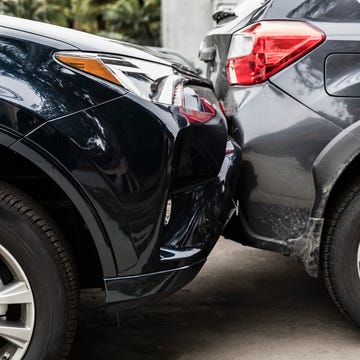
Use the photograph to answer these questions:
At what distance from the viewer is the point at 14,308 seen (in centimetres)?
256

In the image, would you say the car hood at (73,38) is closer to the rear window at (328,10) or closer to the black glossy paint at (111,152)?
the black glossy paint at (111,152)

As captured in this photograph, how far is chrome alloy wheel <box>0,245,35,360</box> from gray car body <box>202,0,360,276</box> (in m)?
1.06

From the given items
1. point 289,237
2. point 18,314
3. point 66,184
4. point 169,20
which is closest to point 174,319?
point 289,237

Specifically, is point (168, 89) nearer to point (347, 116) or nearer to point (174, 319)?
point (347, 116)

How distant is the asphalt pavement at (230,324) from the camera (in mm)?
3100

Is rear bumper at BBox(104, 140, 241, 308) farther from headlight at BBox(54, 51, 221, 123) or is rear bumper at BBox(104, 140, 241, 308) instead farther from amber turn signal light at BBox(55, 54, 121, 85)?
amber turn signal light at BBox(55, 54, 121, 85)

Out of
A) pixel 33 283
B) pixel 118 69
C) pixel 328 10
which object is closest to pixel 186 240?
pixel 33 283

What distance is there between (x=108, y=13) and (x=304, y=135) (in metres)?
19.5

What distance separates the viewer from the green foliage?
19.5m

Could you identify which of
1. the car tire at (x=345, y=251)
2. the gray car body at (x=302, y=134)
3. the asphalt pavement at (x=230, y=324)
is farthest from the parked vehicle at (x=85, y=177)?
the car tire at (x=345, y=251)

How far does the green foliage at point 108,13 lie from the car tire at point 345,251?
17419 millimetres

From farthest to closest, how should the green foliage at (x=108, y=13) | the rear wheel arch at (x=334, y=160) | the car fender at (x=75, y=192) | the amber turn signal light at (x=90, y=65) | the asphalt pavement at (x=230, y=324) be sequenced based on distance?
the green foliage at (x=108, y=13) < the asphalt pavement at (x=230, y=324) < the rear wheel arch at (x=334, y=160) < the amber turn signal light at (x=90, y=65) < the car fender at (x=75, y=192)

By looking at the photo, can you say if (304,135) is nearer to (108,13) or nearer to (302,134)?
(302,134)

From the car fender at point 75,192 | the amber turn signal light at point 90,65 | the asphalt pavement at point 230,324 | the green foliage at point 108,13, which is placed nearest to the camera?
the car fender at point 75,192
